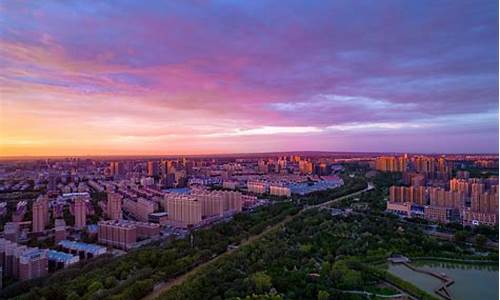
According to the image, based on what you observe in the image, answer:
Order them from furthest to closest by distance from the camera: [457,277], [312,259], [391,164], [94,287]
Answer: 1. [391,164]
2. [312,259]
3. [457,277]
4. [94,287]

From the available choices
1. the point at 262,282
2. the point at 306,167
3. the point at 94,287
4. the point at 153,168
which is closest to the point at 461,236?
the point at 262,282

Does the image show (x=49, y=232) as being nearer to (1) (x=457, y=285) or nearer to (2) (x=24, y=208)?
(2) (x=24, y=208)

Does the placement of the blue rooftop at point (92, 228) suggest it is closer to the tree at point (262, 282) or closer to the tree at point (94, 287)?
the tree at point (94, 287)

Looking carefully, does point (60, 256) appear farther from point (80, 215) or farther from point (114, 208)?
point (114, 208)

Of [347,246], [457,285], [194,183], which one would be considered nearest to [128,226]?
[347,246]

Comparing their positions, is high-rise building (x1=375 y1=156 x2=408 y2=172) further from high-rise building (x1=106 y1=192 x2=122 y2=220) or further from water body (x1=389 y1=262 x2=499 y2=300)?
high-rise building (x1=106 y1=192 x2=122 y2=220)

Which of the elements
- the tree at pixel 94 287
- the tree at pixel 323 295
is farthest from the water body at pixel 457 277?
the tree at pixel 94 287

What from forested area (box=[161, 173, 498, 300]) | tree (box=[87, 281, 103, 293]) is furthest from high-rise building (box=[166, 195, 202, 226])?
tree (box=[87, 281, 103, 293])

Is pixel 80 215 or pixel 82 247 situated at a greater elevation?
pixel 80 215
